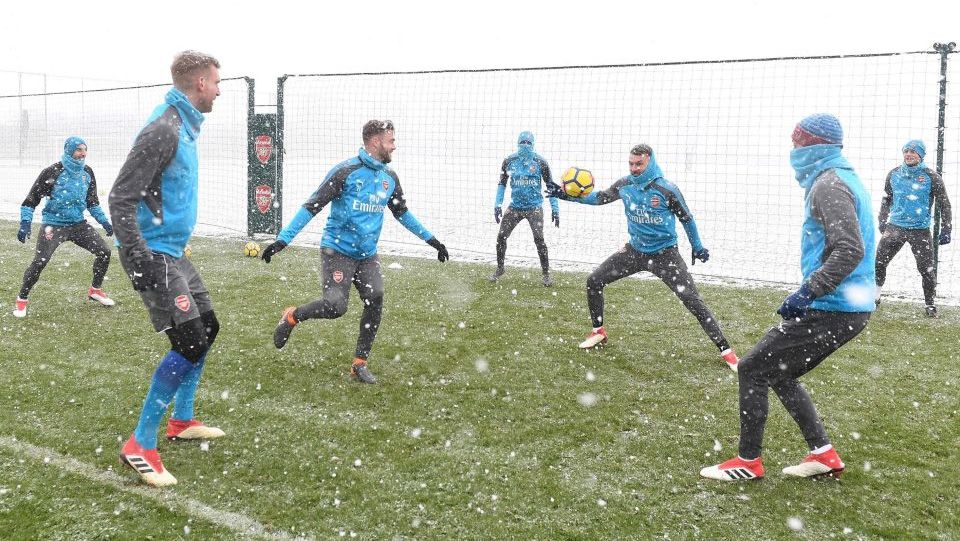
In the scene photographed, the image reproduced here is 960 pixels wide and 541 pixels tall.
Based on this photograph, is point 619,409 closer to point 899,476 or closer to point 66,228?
point 899,476

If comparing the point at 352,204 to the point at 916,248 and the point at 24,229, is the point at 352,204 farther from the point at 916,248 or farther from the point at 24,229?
the point at 916,248

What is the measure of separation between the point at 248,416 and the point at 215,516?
1424 mm

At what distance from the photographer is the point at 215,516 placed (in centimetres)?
344

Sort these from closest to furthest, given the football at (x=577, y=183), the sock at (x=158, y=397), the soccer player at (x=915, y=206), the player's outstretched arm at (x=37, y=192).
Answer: the sock at (x=158, y=397) < the football at (x=577, y=183) < the player's outstretched arm at (x=37, y=192) < the soccer player at (x=915, y=206)

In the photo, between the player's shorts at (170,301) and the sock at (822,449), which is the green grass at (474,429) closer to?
the sock at (822,449)

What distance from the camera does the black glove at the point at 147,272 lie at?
3.48m

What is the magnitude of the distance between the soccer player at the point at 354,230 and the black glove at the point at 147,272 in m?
1.67

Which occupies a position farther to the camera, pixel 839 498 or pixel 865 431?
pixel 865 431

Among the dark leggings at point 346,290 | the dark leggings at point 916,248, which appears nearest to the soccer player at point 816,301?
the dark leggings at point 346,290

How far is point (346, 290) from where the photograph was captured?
549 centimetres

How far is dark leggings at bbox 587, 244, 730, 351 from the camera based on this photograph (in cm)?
621

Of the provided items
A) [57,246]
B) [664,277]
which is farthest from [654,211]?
[57,246]

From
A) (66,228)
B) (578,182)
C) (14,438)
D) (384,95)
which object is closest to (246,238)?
(384,95)

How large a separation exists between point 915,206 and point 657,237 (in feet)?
11.7
